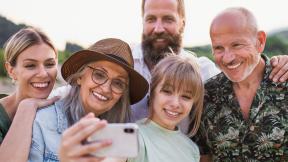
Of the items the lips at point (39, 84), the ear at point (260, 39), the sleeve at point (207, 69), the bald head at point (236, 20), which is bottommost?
the sleeve at point (207, 69)

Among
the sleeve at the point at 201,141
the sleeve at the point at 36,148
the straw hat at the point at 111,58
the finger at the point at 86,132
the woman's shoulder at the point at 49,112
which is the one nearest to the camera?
the finger at the point at 86,132

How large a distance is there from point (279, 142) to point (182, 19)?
176 centimetres

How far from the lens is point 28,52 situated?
10.4 ft

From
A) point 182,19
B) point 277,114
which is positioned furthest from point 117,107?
point 182,19

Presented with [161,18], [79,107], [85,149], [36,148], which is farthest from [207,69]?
[85,149]

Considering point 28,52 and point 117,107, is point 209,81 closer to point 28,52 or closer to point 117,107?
point 117,107

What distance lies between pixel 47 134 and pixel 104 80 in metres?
0.51

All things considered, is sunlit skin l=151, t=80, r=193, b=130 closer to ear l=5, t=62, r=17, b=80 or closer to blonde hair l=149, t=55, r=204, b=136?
blonde hair l=149, t=55, r=204, b=136

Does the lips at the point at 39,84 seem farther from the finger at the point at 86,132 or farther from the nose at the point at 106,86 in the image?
the finger at the point at 86,132

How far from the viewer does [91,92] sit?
2904 millimetres

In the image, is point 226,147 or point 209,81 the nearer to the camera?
point 226,147

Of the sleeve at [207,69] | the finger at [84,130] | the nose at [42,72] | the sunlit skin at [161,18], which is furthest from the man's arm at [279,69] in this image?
the finger at [84,130]

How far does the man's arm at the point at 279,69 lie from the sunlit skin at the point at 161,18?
110 centimetres

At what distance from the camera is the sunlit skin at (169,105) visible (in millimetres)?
2971
